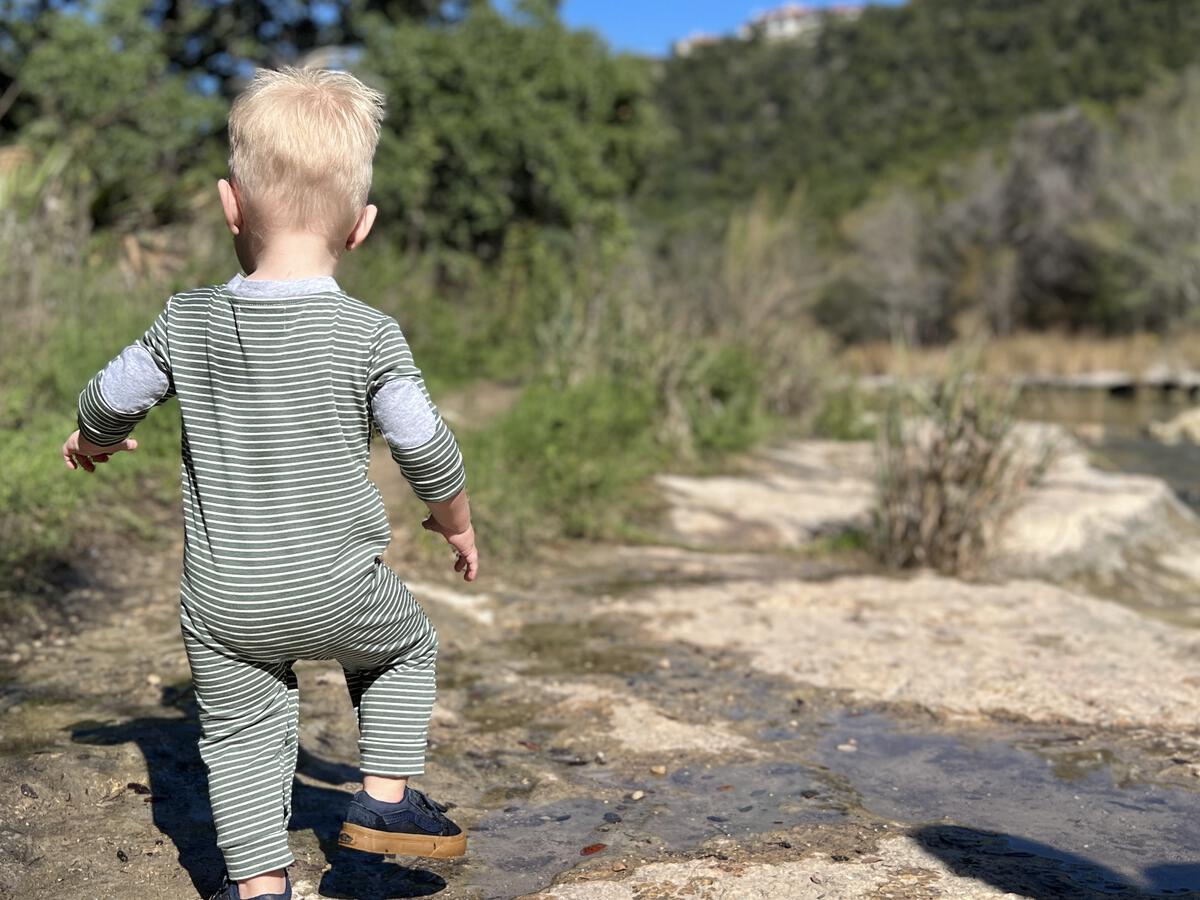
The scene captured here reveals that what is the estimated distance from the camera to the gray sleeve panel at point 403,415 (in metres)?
2.02

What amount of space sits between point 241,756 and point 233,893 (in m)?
0.24

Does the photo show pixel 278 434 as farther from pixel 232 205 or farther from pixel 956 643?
pixel 956 643

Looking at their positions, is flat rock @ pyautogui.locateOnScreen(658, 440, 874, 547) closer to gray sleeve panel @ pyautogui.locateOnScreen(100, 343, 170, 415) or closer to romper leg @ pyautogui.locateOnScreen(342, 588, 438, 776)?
romper leg @ pyautogui.locateOnScreen(342, 588, 438, 776)

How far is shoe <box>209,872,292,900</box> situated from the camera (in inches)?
82.9

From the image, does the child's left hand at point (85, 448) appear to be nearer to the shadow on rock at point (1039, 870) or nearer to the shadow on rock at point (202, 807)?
the shadow on rock at point (202, 807)

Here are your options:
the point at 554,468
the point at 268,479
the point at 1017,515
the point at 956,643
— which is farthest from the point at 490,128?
the point at 268,479

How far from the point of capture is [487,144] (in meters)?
15.1

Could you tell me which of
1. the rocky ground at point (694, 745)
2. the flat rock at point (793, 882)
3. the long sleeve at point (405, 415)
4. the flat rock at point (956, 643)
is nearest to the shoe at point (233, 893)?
the rocky ground at point (694, 745)

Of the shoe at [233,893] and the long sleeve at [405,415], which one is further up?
the long sleeve at [405,415]

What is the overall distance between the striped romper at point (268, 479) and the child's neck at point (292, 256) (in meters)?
0.03

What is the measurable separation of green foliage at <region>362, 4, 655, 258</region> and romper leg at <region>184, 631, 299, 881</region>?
12.6 m

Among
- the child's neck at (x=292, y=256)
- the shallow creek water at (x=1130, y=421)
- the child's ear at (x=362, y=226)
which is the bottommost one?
the shallow creek water at (x=1130, y=421)

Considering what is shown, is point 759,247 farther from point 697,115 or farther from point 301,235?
point 697,115

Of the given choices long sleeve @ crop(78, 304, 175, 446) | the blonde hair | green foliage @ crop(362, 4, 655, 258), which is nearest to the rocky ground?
long sleeve @ crop(78, 304, 175, 446)
